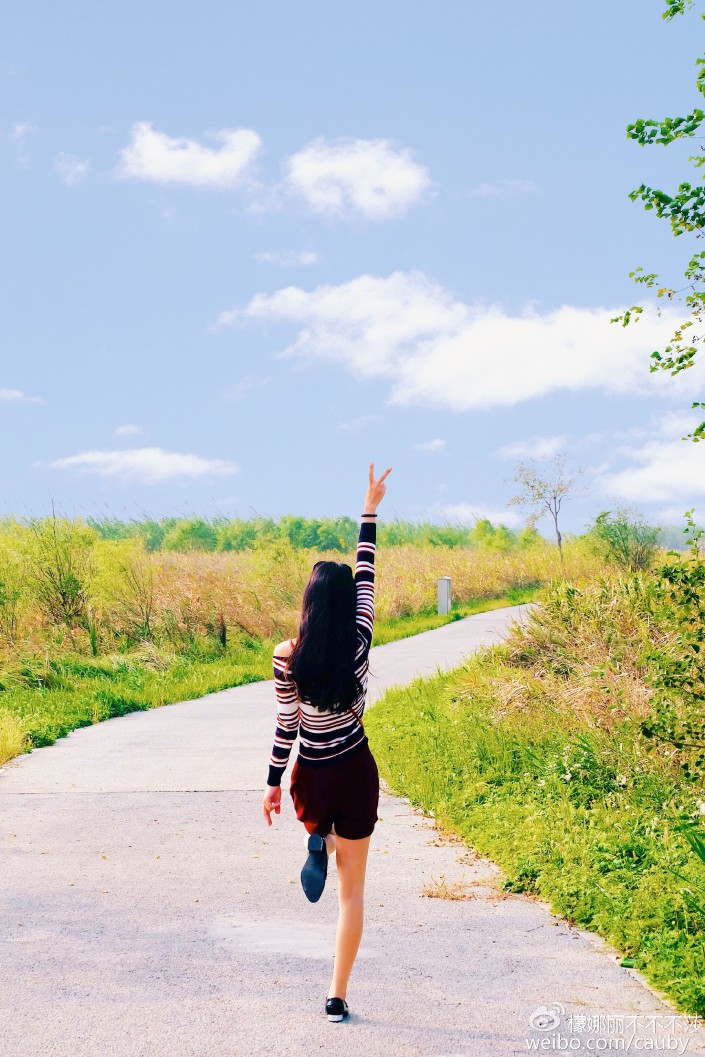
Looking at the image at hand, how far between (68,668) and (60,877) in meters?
9.99

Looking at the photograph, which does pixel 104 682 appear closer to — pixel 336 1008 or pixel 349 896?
pixel 336 1008

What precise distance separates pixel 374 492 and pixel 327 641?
3.66ft

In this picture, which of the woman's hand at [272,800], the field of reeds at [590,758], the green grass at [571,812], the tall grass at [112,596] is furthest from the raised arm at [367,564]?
the tall grass at [112,596]

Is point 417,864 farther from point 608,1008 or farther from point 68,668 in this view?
point 68,668

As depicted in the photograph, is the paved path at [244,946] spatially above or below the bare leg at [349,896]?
below

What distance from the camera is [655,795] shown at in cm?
771

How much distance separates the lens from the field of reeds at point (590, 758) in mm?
5824

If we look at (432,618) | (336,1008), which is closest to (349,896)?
(336,1008)

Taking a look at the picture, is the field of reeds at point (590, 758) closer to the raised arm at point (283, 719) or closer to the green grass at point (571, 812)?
the green grass at point (571, 812)

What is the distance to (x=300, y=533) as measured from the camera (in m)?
49.2

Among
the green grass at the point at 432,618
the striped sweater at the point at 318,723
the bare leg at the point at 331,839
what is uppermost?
the striped sweater at the point at 318,723

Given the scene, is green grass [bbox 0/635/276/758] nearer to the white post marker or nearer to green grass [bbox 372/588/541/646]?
green grass [bbox 372/588/541/646]

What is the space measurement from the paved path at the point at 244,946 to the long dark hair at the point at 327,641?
4.91 ft

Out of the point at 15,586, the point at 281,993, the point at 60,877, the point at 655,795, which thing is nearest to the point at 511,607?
the point at 15,586
